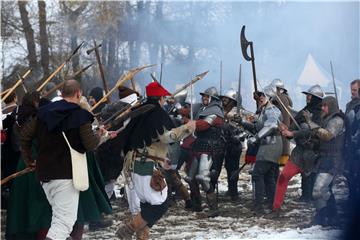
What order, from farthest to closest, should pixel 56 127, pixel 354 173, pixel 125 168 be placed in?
1. pixel 354 173
2. pixel 125 168
3. pixel 56 127

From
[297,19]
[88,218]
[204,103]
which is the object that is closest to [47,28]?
[297,19]

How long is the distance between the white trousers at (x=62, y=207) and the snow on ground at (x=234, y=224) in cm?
160

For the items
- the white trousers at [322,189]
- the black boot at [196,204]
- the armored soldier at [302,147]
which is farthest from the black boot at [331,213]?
the black boot at [196,204]

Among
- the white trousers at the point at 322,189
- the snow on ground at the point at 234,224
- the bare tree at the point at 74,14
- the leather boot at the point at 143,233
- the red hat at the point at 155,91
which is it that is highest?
the bare tree at the point at 74,14

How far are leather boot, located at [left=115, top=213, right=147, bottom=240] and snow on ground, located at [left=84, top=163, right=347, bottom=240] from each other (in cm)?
60

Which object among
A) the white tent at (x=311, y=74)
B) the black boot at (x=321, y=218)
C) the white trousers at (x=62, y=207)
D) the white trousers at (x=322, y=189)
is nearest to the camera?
the white trousers at (x=62, y=207)

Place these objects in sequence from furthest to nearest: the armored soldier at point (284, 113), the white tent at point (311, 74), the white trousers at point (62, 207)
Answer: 1. the white tent at point (311, 74)
2. the armored soldier at point (284, 113)
3. the white trousers at point (62, 207)

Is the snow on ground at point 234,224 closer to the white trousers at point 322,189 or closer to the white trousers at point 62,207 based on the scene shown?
the white trousers at point 322,189

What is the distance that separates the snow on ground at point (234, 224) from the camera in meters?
7.30

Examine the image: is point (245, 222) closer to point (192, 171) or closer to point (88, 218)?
point (192, 171)

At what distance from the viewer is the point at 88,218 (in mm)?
6148

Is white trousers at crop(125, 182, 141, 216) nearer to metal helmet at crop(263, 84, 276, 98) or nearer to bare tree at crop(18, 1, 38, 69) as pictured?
metal helmet at crop(263, 84, 276, 98)

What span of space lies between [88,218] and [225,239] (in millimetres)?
1641

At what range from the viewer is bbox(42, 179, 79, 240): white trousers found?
18.6 ft
